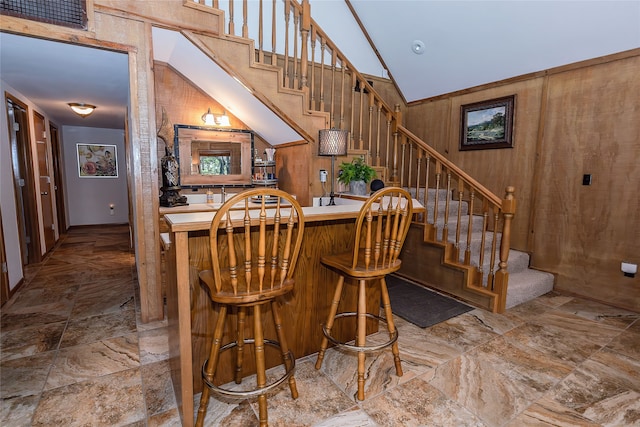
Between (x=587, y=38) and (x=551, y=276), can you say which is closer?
(x=587, y=38)

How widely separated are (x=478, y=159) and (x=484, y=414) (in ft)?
10.7

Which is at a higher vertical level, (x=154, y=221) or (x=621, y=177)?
(x=621, y=177)

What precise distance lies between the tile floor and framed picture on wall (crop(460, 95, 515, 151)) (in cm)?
198

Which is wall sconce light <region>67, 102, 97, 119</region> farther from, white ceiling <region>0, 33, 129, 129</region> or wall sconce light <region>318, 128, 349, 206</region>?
wall sconce light <region>318, 128, 349, 206</region>

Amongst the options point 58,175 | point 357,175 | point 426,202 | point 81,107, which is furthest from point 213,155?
point 58,175

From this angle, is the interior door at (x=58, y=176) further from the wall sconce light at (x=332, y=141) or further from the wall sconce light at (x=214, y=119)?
the wall sconce light at (x=332, y=141)

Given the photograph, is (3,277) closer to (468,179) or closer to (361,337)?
(361,337)

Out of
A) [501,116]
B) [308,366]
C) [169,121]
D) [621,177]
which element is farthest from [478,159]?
[169,121]

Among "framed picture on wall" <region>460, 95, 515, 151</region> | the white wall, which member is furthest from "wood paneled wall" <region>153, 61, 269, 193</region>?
the white wall

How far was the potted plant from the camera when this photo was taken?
11.9ft

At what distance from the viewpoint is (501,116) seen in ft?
12.8

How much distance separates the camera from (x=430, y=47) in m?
4.13

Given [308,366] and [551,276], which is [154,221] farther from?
[551,276]

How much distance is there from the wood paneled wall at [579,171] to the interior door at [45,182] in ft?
20.2
